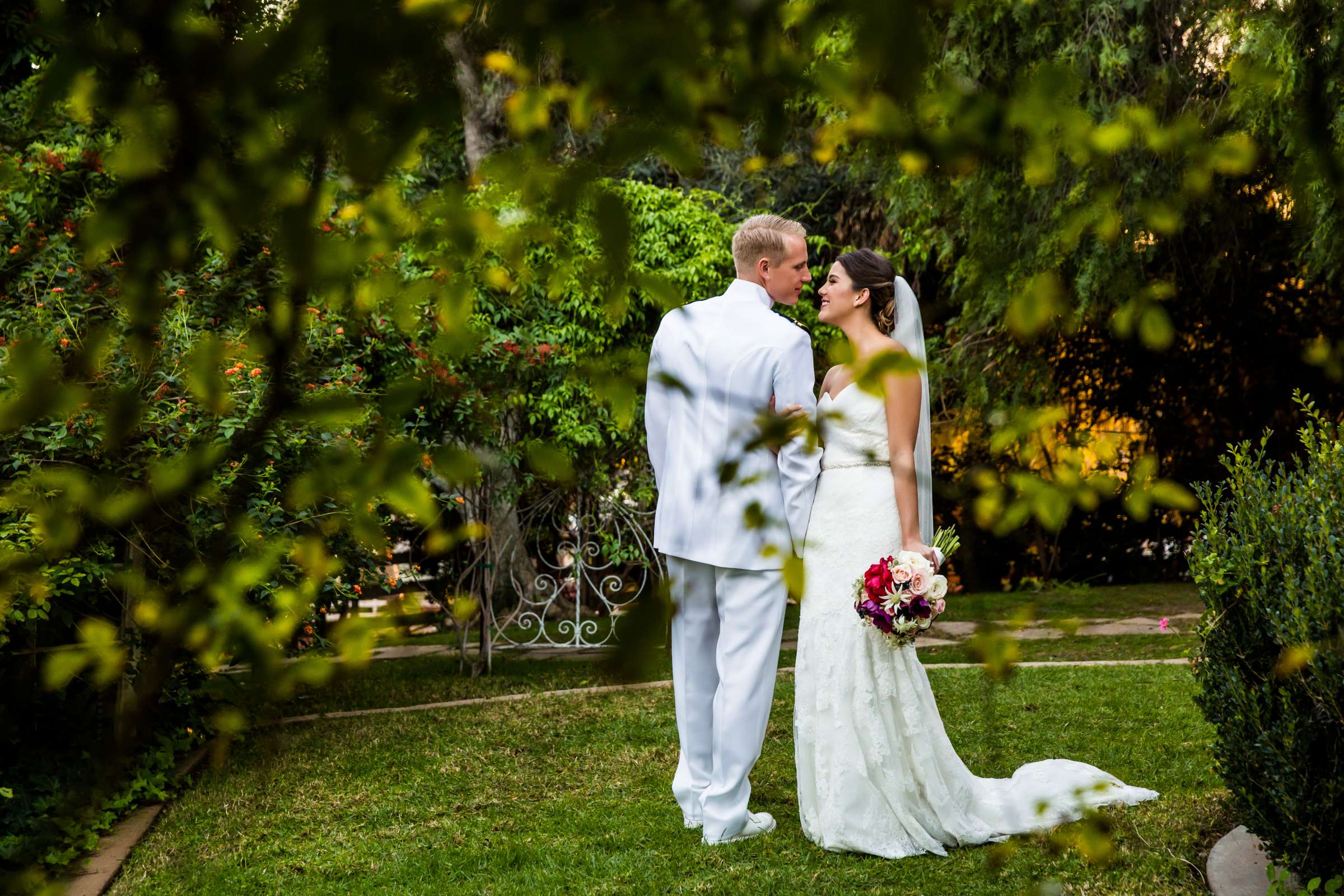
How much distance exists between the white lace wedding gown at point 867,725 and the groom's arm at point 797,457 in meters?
0.06

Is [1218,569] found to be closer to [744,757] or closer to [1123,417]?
[744,757]

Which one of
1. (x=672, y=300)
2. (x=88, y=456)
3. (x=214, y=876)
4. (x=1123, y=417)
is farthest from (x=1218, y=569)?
(x=1123, y=417)

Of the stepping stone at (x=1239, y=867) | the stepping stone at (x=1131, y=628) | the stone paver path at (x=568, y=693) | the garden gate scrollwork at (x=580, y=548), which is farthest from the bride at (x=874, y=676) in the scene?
the stepping stone at (x=1131, y=628)

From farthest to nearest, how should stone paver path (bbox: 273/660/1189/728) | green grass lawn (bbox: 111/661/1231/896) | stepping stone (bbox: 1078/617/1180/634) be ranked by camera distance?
stepping stone (bbox: 1078/617/1180/634) < stone paver path (bbox: 273/660/1189/728) < green grass lawn (bbox: 111/661/1231/896)

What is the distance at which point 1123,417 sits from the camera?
38.2 ft

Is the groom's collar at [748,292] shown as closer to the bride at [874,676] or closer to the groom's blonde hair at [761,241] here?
the groom's blonde hair at [761,241]

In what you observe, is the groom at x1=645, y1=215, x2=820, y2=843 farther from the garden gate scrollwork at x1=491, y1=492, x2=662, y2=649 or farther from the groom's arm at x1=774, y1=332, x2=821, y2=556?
the garden gate scrollwork at x1=491, y1=492, x2=662, y2=649

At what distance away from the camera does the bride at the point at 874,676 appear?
373 centimetres

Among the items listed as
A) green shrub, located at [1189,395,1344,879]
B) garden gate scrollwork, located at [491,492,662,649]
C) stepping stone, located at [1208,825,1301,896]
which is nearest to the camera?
green shrub, located at [1189,395,1344,879]

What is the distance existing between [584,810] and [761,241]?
7.03 ft

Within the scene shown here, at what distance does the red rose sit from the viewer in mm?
3717

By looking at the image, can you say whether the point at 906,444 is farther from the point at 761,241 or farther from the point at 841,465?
the point at 761,241

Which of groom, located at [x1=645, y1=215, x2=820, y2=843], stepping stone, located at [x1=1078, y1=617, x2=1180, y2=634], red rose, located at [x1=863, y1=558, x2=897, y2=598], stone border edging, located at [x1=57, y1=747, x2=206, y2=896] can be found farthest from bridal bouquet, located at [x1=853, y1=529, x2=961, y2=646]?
stepping stone, located at [x1=1078, y1=617, x2=1180, y2=634]

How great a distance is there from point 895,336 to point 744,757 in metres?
1.48
